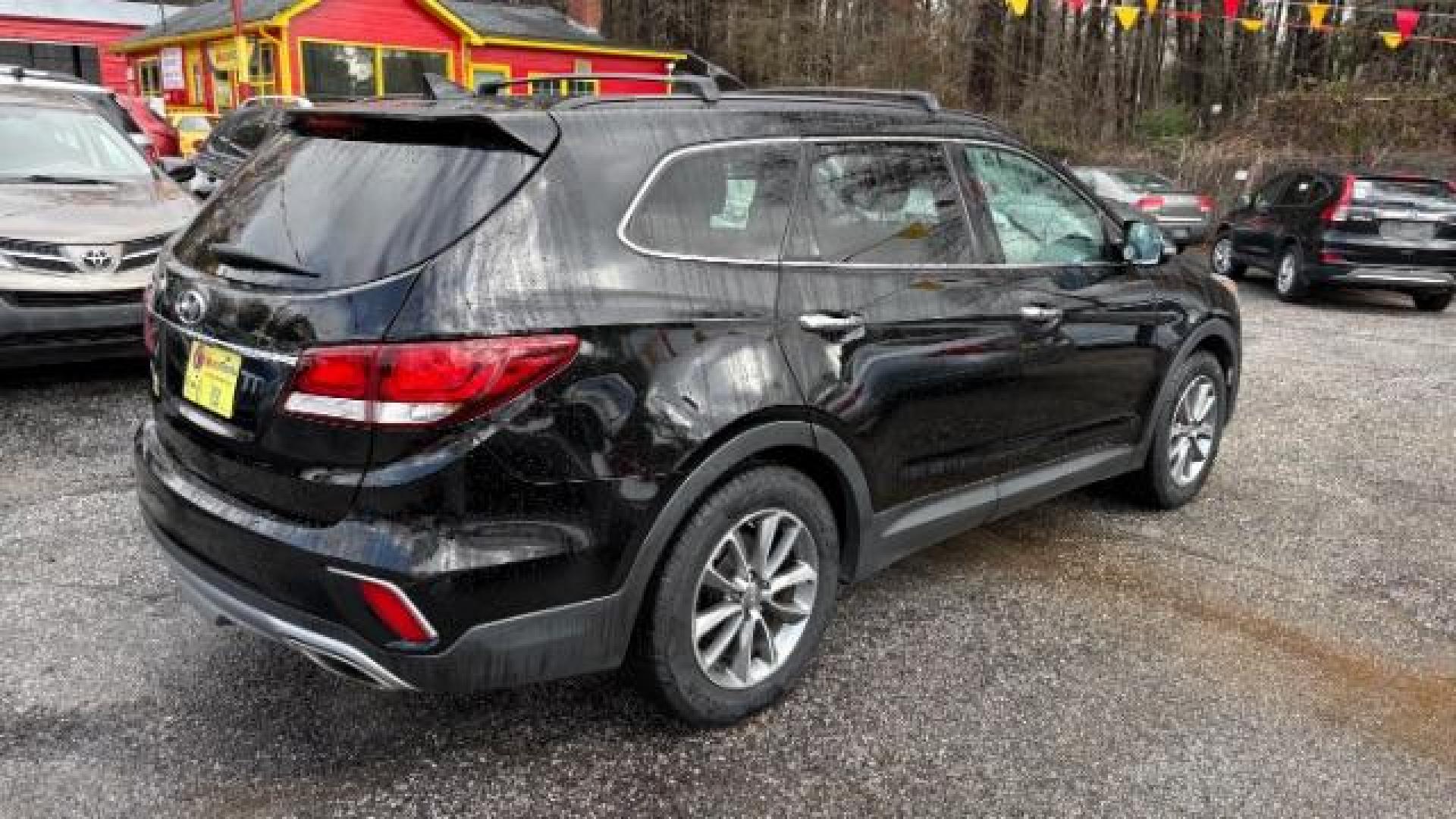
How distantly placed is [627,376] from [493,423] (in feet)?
1.14

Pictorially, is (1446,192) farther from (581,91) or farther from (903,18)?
(903,18)

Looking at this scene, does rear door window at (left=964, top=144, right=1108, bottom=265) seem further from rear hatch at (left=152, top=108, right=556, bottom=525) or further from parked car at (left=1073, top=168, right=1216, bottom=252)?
parked car at (left=1073, top=168, right=1216, bottom=252)

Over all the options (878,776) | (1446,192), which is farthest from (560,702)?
(1446,192)

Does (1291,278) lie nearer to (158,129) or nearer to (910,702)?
(910,702)

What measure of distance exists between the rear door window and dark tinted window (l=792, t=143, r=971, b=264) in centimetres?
20

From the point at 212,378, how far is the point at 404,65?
25.2m

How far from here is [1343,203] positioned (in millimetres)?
11641

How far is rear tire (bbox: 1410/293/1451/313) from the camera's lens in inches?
471

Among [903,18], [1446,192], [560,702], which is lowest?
[560,702]

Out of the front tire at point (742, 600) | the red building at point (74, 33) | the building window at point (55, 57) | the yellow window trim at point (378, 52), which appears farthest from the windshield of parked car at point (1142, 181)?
the building window at point (55, 57)

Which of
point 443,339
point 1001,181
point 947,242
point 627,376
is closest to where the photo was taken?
point 443,339

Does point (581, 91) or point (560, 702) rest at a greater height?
point (581, 91)

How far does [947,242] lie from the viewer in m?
3.56

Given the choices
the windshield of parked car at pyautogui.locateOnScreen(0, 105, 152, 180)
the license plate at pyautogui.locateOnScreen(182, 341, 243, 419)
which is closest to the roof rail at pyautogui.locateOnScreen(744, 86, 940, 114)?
the license plate at pyautogui.locateOnScreen(182, 341, 243, 419)
